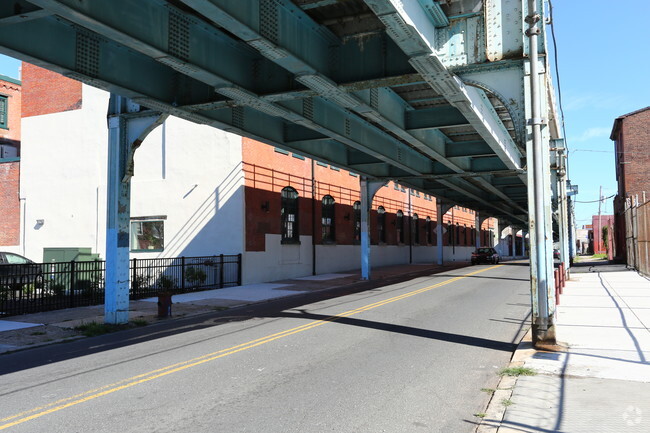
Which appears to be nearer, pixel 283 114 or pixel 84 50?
pixel 84 50

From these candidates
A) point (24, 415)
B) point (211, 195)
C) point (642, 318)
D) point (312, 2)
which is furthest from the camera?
point (211, 195)

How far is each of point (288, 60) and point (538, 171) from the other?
16.0ft

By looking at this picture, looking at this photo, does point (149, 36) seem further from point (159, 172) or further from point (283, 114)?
point (159, 172)

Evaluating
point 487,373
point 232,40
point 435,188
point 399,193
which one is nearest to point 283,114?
point 232,40

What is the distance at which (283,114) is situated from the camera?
42.1ft

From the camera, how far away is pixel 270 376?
7.20 meters

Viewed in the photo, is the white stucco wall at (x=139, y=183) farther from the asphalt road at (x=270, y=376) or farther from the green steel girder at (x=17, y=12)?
the green steel girder at (x=17, y=12)

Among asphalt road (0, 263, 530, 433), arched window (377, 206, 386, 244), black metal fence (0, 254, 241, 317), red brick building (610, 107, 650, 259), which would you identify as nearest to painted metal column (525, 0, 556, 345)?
asphalt road (0, 263, 530, 433)

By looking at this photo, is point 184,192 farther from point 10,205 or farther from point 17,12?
point 17,12

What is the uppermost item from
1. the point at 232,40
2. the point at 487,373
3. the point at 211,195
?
the point at 232,40

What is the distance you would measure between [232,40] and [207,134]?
1381 cm

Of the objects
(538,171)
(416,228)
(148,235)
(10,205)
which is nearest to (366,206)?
(148,235)

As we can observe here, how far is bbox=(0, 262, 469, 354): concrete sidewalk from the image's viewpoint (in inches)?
437

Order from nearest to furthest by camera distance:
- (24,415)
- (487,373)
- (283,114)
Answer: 1. (24,415)
2. (487,373)
3. (283,114)
